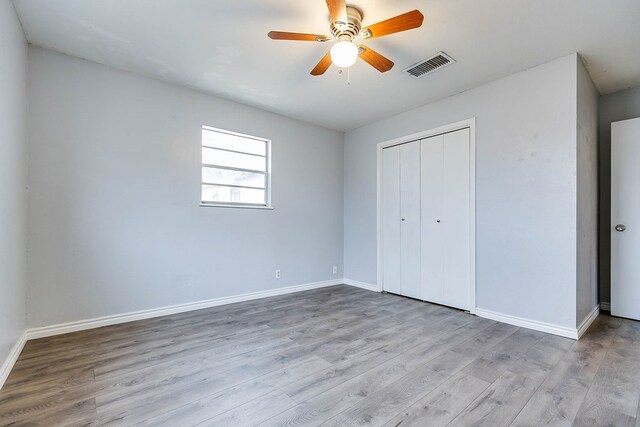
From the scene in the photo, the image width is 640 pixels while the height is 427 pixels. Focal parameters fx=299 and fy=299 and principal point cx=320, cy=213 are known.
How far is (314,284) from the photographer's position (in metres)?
4.68

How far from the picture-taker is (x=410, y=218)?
163 inches

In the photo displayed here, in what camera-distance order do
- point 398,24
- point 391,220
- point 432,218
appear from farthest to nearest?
point 391,220 → point 432,218 → point 398,24

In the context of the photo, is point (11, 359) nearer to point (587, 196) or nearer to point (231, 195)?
point (231, 195)

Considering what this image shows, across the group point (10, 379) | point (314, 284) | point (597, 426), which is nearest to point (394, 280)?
point (314, 284)

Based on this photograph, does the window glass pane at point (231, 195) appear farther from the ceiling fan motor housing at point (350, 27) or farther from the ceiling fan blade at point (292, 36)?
the ceiling fan motor housing at point (350, 27)

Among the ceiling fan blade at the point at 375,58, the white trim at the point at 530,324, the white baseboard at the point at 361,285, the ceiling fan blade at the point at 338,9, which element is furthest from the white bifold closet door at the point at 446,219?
the ceiling fan blade at the point at 338,9

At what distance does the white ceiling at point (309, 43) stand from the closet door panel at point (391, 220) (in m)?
1.09

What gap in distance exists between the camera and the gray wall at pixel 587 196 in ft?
9.20

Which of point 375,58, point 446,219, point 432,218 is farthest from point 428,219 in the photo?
point 375,58

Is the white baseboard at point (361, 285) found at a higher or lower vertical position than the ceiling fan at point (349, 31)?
lower

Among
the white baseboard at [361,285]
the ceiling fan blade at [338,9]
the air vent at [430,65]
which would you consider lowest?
the white baseboard at [361,285]

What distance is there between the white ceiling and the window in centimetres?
64

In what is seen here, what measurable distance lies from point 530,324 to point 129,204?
4230 millimetres

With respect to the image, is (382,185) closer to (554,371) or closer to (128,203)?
(554,371)
